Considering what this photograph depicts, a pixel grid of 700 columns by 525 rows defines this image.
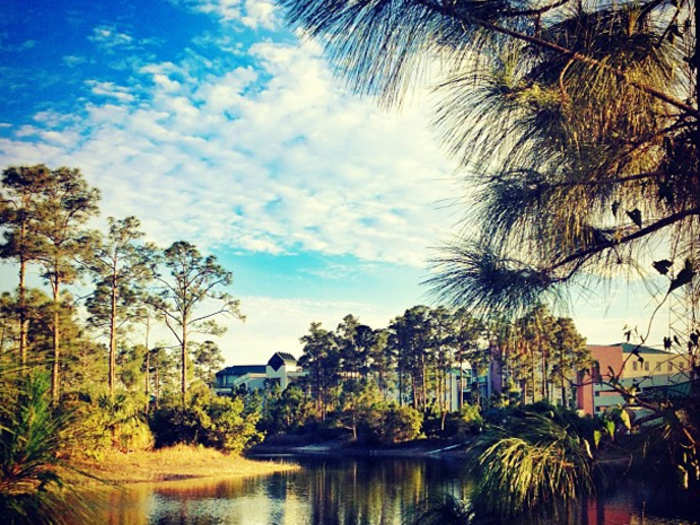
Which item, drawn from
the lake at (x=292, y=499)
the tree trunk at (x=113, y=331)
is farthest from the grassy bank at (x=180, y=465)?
the tree trunk at (x=113, y=331)

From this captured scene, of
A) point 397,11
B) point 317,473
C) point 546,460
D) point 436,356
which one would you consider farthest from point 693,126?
point 436,356

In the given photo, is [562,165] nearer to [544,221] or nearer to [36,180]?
[544,221]

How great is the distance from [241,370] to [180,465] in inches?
1802

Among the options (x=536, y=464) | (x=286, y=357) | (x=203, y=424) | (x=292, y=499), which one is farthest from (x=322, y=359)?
(x=536, y=464)

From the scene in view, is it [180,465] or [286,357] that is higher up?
[286,357]

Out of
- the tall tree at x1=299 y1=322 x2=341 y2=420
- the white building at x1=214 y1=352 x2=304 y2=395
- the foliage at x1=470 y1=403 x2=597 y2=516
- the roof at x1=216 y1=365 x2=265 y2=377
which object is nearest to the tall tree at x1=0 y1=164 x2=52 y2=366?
the foliage at x1=470 y1=403 x2=597 y2=516

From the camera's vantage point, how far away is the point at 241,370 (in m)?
70.7

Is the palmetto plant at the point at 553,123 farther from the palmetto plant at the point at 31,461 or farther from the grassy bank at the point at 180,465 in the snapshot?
the grassy bank at the point at 180,465

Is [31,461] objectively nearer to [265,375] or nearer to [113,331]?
[113,331]

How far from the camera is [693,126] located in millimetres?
2832

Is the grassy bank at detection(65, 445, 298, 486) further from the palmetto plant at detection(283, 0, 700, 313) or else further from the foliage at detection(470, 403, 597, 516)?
the palmetto plant at detection(283, 0, 700, 313)

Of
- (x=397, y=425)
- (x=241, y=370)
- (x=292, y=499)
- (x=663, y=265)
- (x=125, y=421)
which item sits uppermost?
(x=663, y=265)

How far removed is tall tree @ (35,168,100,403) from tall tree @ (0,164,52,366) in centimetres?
24

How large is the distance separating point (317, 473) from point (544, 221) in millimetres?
24516
